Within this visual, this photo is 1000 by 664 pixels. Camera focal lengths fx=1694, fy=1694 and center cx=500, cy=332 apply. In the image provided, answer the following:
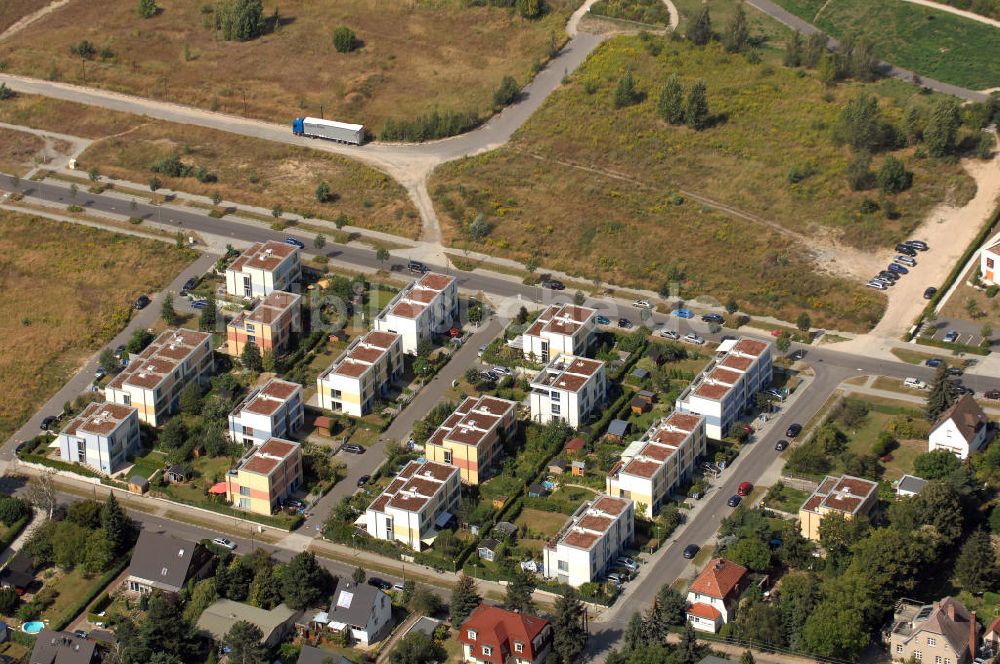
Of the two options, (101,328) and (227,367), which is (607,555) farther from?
(101,328)

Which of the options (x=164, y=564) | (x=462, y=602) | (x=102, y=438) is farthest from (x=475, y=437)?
(x=102, y=438)

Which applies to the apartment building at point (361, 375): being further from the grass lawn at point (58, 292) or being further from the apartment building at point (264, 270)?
the grass lawn at point (58, 292)

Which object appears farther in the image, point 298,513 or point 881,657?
point 298,513

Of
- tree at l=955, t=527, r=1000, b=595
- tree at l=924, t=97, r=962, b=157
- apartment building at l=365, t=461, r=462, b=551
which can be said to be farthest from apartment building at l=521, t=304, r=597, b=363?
tree at l=924, t=97, r=962, b=157

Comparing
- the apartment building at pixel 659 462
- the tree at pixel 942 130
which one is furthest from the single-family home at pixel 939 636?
the tree at pixel 942 130

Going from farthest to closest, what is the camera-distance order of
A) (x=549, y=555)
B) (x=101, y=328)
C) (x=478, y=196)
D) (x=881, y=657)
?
(x=478, y=196) → (x=101, y=328) → (x=549, y=555) → (x=881, y=657)

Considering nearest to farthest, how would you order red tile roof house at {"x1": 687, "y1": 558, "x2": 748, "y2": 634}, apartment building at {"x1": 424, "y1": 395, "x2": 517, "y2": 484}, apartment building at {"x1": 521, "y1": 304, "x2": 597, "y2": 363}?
red tile roof house at {"x1": 687, "y1": 558, "x2": 748, "y2": 634} < apartment building at {"x1": 424, "y1": 395, "x2": 517, "y2": 484} < apartment building at {"x1": 521, "y1": 304, "x2": 597, "y2": 363}

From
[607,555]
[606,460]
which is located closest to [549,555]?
[607,555]

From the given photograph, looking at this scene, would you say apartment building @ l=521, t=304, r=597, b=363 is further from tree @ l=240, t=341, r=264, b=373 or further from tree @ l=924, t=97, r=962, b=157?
tree @ l=924, t=97, r=962, b=157
